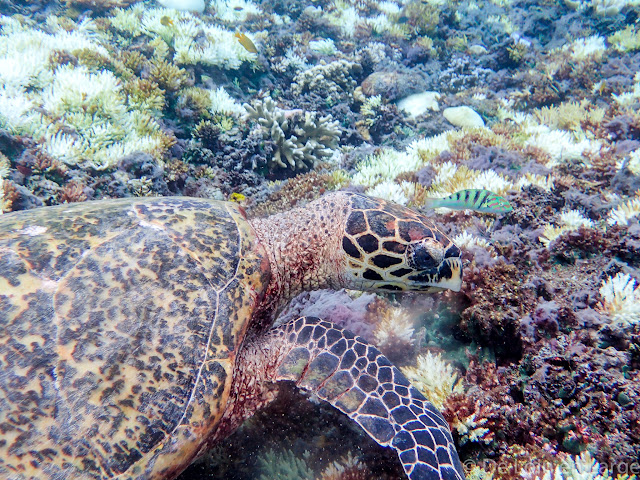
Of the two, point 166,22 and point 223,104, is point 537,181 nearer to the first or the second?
point 223,104

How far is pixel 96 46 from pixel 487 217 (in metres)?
8.09

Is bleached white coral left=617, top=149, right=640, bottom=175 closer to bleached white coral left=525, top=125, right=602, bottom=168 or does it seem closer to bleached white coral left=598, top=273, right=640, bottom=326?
bleached white coral left=525, top=125, right=602, bottom=168

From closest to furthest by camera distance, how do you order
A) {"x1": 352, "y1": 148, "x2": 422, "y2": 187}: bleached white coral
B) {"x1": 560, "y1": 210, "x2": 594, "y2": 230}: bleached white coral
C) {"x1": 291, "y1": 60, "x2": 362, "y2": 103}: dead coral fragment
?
{"x1": 560, "y1": 210, "x2": 594, "y2": 230}: bleached white coral
{"x1": 352, "y1": 148, "x2": 422, "y2": 187}: bleached white coral
{"x1": 291, "y1": 60, "x2": 362, "y2": 103}: dead coral fragment

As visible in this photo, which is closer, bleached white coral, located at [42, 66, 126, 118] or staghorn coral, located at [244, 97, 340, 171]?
bleached white coral, located at [42, 66, 126, 118]

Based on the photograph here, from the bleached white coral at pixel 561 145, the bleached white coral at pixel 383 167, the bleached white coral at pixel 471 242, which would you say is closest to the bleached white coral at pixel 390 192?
the bleached white coral at pixel 383 167

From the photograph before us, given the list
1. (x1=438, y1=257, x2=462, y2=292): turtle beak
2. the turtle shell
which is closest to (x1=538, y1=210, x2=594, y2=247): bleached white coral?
(x1=438, y1=257, x2=462, y2=292): turtle beak

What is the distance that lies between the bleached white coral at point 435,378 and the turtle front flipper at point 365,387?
376mm

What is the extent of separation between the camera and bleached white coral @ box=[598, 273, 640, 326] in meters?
1.96

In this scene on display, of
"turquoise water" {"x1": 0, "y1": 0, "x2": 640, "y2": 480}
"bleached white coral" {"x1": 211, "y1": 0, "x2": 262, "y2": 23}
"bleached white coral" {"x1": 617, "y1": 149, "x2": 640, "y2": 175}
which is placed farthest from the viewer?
"bleached white coral" {"x1": 211, "y1": 0, "x2": 262, "y2": 23}

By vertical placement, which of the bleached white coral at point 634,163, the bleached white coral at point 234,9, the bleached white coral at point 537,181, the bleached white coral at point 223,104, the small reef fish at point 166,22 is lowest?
the bleached white coral at point 537,181

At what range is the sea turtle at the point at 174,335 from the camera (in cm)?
134

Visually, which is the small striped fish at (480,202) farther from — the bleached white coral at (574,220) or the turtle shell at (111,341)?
the turtle shell at (111,341)

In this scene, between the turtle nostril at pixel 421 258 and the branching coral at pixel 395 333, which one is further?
the branching coral at pixel 395 333

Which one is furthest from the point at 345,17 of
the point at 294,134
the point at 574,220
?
the point at 574,220
